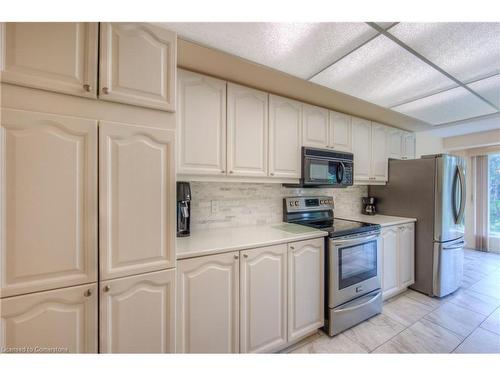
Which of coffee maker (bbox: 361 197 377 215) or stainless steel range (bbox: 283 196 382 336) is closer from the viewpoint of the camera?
stainless steel range (bbox: 283 196 382 336)

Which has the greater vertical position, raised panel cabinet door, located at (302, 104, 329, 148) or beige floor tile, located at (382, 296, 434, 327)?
raised panel cabinet door, located at (302, 104, 329, 148)

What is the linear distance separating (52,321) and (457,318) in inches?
129

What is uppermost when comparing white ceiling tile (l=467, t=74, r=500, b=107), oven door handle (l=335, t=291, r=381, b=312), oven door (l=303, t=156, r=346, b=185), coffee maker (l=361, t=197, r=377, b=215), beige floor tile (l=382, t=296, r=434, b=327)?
white ceiling tile (l=467, t=74, r=500, b=107)

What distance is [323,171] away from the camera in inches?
85.4

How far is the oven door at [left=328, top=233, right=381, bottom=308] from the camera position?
1.75 m

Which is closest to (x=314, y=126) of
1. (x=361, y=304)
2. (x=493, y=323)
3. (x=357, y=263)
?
(x=357, y=263)

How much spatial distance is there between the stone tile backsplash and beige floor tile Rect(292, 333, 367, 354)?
111cm

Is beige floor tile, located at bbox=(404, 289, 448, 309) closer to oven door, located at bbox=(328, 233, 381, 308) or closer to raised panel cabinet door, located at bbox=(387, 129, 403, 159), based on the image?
oven door, located at bbox=(328, 233, 381, 308)

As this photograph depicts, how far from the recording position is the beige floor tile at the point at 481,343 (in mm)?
1626

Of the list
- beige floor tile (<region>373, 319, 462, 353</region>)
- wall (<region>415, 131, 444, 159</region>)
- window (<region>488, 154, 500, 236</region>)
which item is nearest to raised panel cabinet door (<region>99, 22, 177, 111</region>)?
beige floor tile (<region>373, 319, 462, 353</region>)

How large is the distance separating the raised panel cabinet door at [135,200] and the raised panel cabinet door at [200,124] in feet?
1.32
